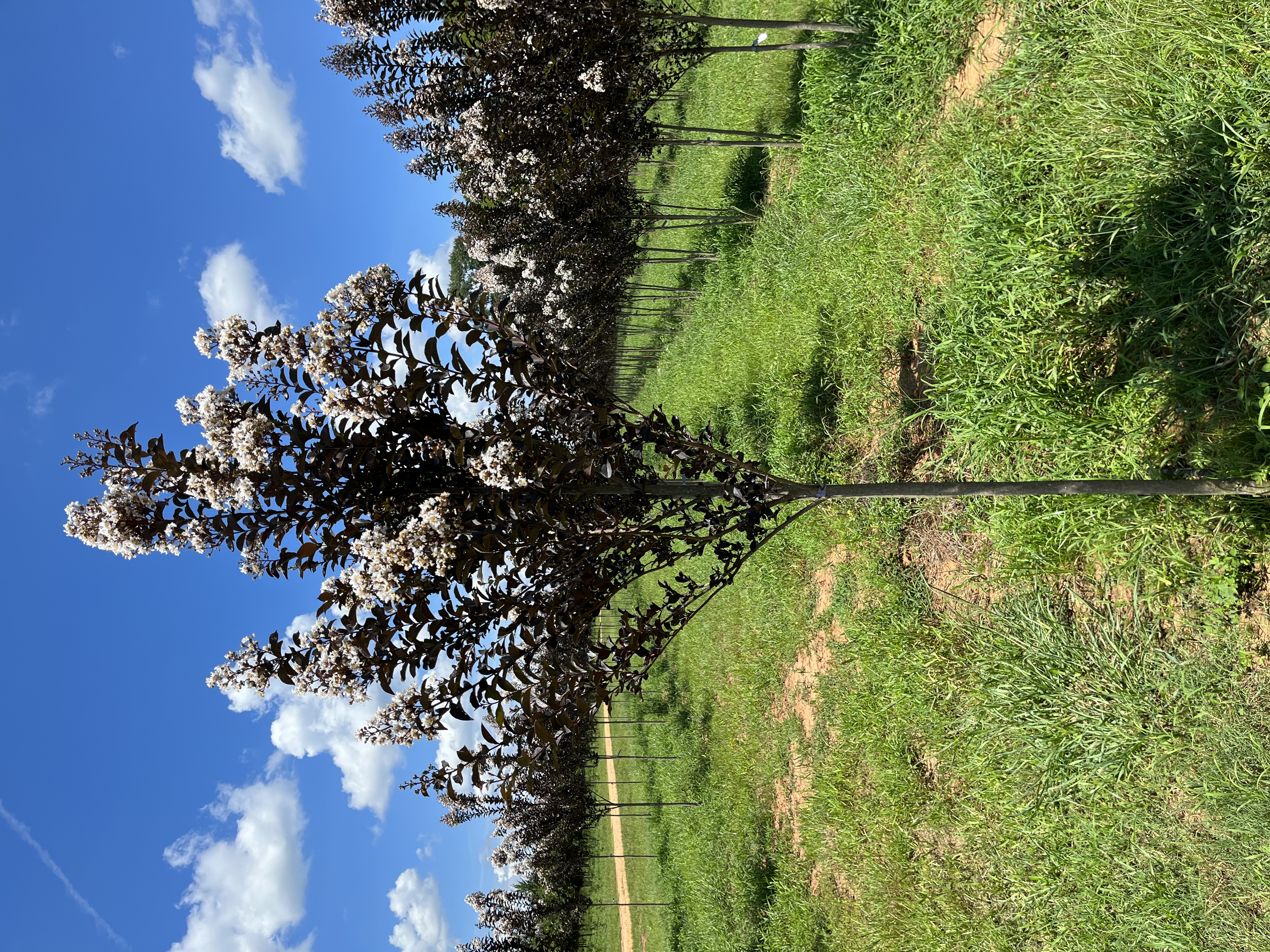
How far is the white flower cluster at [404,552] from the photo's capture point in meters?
3.27

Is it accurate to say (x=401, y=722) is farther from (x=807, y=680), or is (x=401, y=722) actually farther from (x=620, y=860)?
(x=620, y=860)

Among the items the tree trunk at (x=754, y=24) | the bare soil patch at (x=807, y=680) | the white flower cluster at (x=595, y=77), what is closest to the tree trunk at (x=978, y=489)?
the bare soil patch at (x=807, y=680)

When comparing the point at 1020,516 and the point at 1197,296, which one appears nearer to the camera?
the point at 1197,296

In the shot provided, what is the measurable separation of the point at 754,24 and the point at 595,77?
67.4 inches

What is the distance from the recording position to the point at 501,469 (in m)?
3.41

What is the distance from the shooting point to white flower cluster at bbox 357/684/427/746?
12.6ft

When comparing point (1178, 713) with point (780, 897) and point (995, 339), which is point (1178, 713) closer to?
point (995, 339)

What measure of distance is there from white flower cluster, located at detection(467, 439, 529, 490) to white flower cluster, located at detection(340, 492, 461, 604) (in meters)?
0.22

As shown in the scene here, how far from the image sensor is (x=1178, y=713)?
168 inches

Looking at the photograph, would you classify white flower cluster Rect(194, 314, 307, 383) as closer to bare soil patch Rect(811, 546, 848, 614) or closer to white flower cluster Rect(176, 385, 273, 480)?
white flower cluster Rect(176, 385, 273, 480)

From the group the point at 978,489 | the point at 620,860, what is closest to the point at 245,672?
the point at 978,489

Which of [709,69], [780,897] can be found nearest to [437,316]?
[780,897]

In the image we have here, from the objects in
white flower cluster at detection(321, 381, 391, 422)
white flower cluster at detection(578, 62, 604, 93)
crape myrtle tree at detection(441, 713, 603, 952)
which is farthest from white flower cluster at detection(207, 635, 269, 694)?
crape myrtle tree at detection(441, 713, 603, 952)

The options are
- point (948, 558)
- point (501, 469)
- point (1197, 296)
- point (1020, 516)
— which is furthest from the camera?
point (948, 558)
